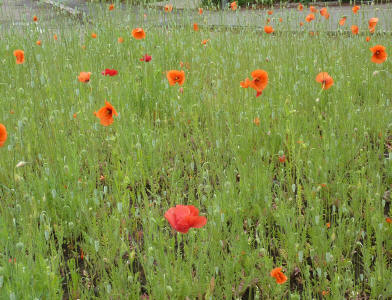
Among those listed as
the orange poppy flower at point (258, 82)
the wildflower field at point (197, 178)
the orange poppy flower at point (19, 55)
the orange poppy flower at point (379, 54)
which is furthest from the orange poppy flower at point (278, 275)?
the orange poppy flower at point (19, 55)

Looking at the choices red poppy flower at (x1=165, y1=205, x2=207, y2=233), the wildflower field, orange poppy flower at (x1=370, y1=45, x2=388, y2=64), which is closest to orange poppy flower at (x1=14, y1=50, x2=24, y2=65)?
the wildflower field

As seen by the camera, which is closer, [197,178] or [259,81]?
[197,178]

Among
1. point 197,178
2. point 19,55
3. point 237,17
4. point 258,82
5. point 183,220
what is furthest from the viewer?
point 237,17

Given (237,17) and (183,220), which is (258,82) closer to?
(183,220)

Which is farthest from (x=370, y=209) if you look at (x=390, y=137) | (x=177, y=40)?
(x=177, y=40)

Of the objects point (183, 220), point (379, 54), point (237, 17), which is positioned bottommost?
point (183, 220)

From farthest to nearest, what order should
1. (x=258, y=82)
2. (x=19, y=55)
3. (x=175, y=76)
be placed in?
(x=19, y=55)
(x=175, y=76)
(x=258, y=82)

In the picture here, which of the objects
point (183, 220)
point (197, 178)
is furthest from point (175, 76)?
point (183, 220)

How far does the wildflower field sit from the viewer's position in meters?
1.96

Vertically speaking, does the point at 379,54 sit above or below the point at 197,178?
above

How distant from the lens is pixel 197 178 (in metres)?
2.63

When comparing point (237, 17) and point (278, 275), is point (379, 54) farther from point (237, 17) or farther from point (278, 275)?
point (237, 17)

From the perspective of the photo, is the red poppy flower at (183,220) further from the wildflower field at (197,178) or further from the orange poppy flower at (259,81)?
the orange poppy flower at (259,81)

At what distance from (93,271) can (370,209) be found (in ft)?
4.46
